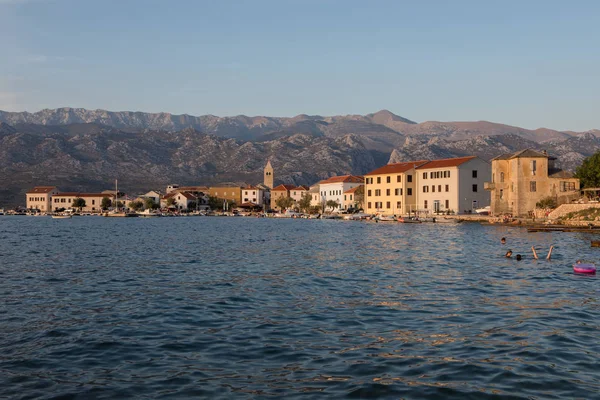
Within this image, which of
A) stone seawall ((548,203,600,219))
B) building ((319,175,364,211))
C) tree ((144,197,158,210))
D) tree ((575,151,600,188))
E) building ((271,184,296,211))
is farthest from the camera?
building ((271,184,296,211))

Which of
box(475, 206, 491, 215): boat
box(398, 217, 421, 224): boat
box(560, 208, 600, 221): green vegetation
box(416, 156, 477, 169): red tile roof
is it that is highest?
box(416, 156, 477, 169): red tile roof

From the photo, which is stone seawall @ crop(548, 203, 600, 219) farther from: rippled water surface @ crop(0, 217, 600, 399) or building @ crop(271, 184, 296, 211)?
building @ crop(271, 184, 296, 211)

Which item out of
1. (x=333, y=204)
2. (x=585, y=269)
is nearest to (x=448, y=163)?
(x=333, y=204)

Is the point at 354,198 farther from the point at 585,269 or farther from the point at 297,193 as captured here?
the point at 585,269

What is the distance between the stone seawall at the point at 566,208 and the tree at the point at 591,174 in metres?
8.89

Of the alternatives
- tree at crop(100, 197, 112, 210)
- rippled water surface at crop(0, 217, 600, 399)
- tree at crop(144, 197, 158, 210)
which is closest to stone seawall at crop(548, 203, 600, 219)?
rippled water surface at crop(0, 217, 600, 399)

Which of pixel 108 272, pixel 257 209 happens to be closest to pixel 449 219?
pixel 108 272

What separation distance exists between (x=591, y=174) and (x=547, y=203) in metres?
7.83

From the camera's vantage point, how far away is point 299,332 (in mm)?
16656

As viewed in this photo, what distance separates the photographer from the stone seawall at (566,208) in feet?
248

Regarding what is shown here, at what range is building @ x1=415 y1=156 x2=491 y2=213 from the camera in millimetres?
101500

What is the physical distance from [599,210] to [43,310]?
71.7m

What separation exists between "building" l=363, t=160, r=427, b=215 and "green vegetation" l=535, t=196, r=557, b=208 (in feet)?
90.6

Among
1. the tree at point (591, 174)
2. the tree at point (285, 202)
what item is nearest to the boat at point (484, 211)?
the tree at point (591, 174)
